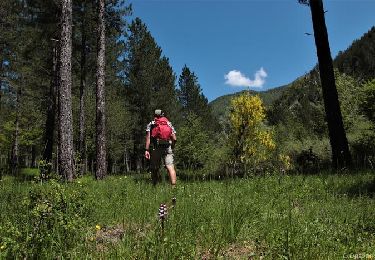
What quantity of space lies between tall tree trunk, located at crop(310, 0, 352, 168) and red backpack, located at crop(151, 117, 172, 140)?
14.7 feet

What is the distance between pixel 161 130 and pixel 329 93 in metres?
5.17

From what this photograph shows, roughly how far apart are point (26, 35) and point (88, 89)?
40.2 ft

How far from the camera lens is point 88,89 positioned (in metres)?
39.0

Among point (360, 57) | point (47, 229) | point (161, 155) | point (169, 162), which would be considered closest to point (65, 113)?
point (161, 155)

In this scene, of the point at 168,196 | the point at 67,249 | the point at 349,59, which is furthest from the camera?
the point at 349,59

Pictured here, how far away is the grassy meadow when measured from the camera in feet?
10.7

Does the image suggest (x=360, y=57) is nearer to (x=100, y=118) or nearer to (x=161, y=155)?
(x=100, y=118)

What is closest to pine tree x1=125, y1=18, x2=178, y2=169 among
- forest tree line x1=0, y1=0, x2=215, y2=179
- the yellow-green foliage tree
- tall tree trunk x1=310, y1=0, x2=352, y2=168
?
forest tree line x1=0, y1=0, x2=215, y2=179

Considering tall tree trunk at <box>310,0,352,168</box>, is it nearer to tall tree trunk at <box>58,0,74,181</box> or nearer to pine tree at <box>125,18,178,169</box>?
tall tree trunk at <box>58,0,74,181</box>

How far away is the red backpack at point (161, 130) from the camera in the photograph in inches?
370

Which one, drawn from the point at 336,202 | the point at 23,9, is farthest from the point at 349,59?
the point at 336,202

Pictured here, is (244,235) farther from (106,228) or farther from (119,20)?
(119,20)

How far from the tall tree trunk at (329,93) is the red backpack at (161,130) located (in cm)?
447

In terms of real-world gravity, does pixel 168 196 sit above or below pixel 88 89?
below
